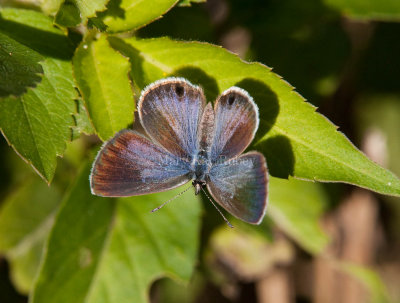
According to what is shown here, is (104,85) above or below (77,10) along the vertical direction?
below

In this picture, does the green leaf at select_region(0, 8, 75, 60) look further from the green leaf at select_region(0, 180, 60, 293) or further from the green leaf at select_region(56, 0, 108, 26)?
the green leaf at select_region(0, 180, 60, 293)

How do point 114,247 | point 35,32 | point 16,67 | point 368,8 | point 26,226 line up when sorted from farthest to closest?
1. point 26,226
2. point 368,8
3. point 114,247
4. point 35,32
5. point 16,67

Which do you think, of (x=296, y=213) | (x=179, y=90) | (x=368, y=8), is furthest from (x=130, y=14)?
(x=296, y=213)

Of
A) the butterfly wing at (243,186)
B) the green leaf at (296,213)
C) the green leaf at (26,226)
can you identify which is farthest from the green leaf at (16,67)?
the green leaf at (296,213)

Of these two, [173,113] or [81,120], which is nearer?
[81,120]

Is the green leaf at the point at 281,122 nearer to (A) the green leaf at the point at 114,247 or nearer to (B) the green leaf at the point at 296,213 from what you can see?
(A) the green leaf at the point at 114,247

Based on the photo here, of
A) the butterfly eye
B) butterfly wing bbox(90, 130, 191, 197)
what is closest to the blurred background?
butterfly wing bbox(90, 130, 191, 197)

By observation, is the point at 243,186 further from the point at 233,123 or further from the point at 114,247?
the point at 114,247
